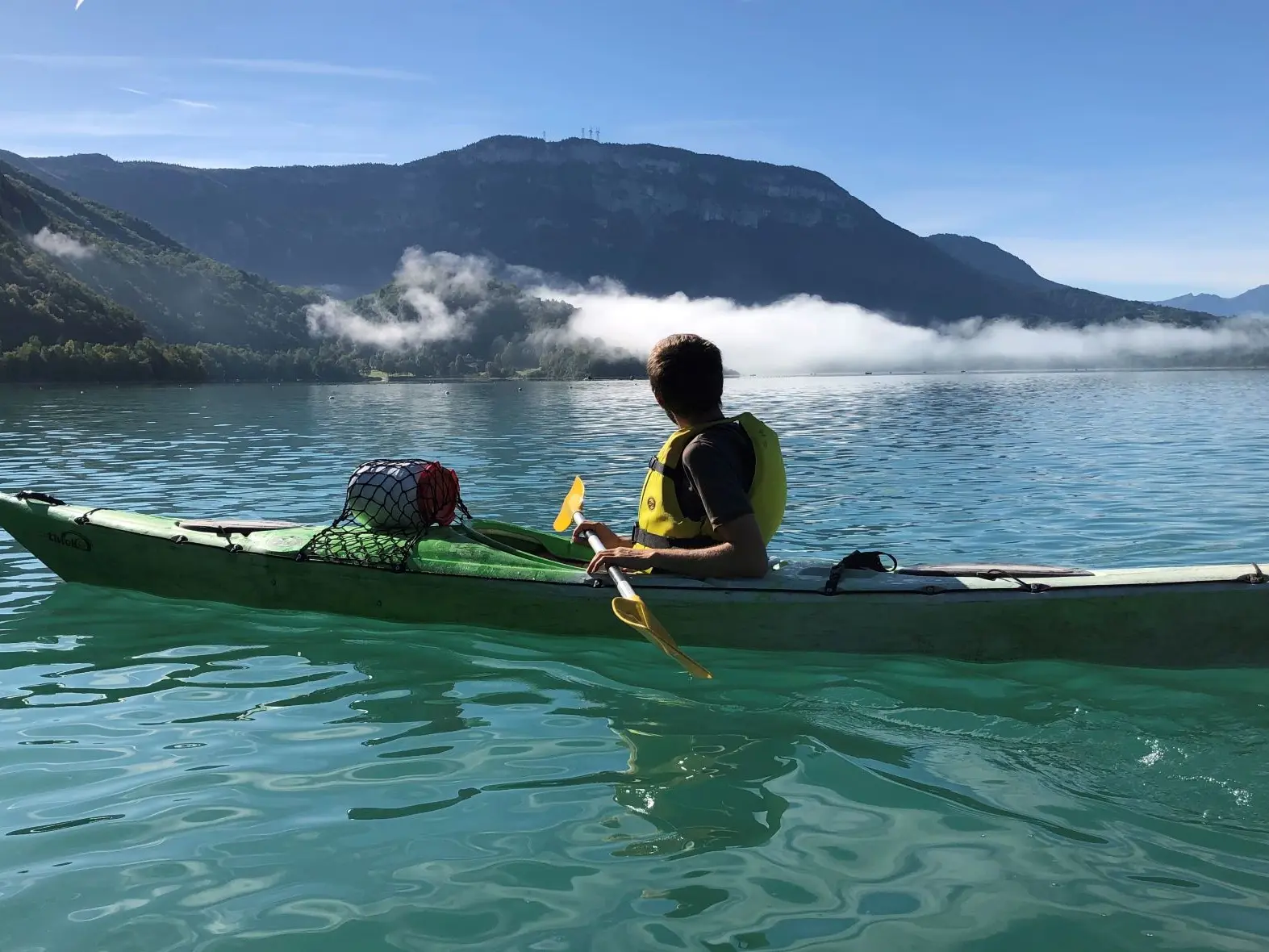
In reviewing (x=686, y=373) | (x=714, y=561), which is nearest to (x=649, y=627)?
(x=714, y=561)

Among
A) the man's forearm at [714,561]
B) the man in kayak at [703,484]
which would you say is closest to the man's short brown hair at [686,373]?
the man in kayak at [703,484]

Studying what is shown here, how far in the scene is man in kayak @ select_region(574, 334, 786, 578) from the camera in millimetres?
6215

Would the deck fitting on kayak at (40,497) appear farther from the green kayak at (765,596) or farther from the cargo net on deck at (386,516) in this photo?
the cargo net on deck at (386,516)

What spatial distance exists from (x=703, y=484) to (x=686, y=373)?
2.39ft

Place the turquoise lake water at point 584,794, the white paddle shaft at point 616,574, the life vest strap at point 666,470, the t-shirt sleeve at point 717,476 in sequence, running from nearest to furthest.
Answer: the turquoise lake water at point 584,794, the t-shirt sleeve at point 717,476, the white paddle shaft at point 616,574, the life vest strap at point 666,470

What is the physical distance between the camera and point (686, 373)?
6.27m

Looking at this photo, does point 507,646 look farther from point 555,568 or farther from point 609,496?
point 609,496

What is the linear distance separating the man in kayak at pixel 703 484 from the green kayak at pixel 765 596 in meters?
0.47

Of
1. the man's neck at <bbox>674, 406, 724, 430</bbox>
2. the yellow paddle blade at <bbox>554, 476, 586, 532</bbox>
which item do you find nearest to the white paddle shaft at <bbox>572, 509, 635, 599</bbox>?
the yellow paddle blade at <bbox>554, 476, 586, 532</bbox>

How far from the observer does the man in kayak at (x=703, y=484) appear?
6.21 meters

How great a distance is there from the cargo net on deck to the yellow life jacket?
2.53m

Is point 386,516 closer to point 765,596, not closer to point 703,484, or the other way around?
point 765,596

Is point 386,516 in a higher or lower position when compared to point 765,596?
higher

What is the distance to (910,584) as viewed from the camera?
275 inches
